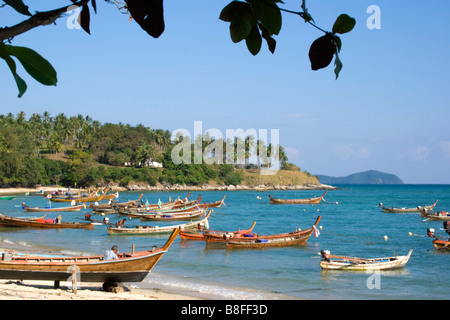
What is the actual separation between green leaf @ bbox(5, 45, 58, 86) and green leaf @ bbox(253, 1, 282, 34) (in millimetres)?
505

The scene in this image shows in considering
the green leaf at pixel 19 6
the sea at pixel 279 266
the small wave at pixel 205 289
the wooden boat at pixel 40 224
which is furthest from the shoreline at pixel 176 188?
the green leaf at pixel 19 6

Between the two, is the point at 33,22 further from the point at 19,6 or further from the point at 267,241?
the point at 267,241

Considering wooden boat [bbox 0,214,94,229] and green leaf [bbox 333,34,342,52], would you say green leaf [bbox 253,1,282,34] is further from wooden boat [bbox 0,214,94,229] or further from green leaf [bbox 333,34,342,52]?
wooden boat [bbox 0,214,94,229]

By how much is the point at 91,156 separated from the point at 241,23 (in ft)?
311

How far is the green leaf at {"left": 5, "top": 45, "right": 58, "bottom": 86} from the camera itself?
93cm

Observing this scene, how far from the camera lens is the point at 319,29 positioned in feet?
3.88

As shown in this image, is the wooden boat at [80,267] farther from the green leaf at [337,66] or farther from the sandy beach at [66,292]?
the green leaf at [337,66]

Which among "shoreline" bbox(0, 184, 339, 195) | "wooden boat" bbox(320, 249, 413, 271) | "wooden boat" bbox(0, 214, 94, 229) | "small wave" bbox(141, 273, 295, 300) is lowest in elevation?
"small wave" bbox(141, 273, 295, 300)

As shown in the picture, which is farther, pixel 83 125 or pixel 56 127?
pixel 83 125

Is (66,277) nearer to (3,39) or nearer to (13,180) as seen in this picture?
(3,39)

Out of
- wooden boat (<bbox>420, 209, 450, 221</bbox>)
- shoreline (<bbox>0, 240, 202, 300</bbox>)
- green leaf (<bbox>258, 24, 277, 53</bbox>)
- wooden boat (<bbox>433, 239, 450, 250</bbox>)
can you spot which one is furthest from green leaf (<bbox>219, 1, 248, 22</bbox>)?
wooden boat (<bbox>420, 209, 450, 221</bbox>)
